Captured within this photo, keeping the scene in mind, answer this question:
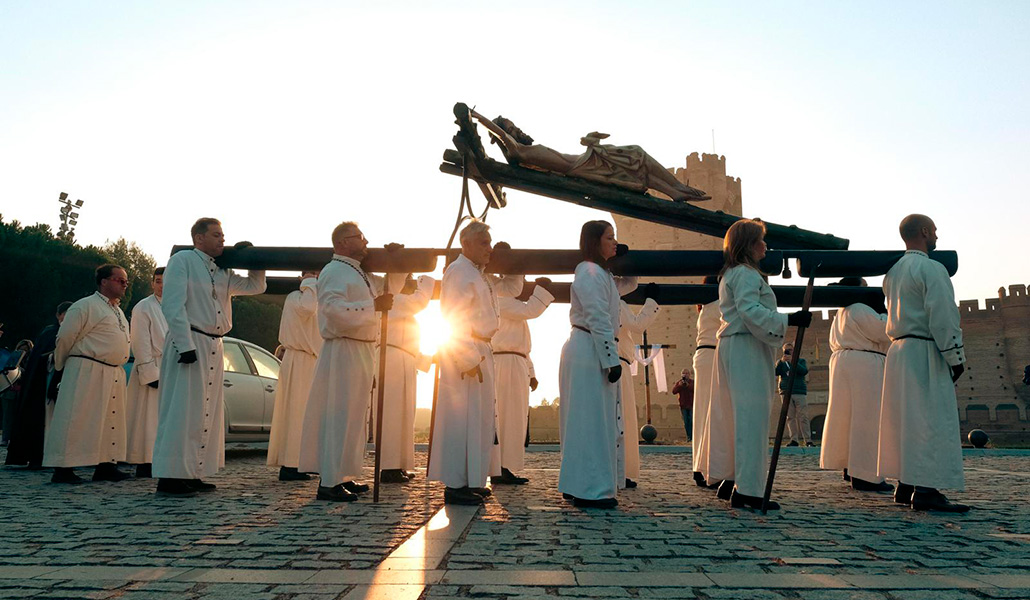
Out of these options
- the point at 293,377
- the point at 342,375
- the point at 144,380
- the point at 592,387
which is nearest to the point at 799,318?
the point at 592,387

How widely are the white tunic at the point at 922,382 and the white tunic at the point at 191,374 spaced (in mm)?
5095

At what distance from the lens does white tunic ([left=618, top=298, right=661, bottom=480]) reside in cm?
718

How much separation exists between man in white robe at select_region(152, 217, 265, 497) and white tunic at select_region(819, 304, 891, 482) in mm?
5348

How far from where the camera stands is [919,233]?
5840mm

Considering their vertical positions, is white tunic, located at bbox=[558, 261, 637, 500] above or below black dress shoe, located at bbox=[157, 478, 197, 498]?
above

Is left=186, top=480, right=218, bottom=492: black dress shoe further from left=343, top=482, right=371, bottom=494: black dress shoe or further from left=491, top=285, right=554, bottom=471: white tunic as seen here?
left=491, top=285, right=554, bottom=471: white tunic

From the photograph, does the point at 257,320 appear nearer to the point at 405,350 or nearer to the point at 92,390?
the point at 92,390

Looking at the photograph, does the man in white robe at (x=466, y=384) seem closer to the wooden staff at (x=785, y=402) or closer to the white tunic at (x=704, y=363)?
the wooden staff at (x=785, y=402)

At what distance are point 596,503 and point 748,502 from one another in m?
1.00

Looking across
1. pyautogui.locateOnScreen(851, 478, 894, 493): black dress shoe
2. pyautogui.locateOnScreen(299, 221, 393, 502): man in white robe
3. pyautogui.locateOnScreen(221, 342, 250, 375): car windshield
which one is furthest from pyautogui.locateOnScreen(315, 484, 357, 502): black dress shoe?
pyautogui.locateOnScreen(221, 342, 250, 375): car windshield

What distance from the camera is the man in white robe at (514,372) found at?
7234 millimetres

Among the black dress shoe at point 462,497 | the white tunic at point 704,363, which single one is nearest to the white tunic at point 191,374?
the black dress shoe at point 462,497

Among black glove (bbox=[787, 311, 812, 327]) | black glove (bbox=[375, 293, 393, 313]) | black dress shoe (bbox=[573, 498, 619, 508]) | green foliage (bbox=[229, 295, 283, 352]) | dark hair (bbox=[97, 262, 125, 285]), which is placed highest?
green foliage (bbox=[229, 295, 283, 352])

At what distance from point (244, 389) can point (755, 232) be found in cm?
701
